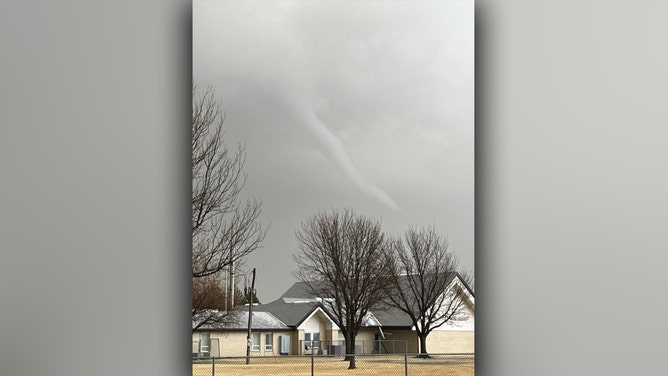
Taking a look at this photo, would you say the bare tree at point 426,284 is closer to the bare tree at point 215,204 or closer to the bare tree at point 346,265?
the bare tree at point 346,265

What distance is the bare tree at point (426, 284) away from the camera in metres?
2.69

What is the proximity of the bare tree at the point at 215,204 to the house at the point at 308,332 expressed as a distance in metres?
0.13

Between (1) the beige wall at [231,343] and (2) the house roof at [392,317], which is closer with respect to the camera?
(1) the beige wall at [231,343]

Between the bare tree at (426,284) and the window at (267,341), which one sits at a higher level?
the bare tree at (426,284)

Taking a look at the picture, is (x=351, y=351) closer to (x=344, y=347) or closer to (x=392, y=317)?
(x=344, y=347)

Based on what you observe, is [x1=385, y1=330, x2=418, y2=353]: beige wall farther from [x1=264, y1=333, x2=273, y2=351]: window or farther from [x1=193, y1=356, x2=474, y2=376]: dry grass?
[x1=264, y1=333, x2=273, y2=351]: window

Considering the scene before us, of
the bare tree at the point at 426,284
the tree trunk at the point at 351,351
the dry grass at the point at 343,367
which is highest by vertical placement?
the bare tree at the point at 426,284

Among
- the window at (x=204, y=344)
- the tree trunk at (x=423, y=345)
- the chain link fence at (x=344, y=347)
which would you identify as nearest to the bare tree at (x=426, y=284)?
the tree trunk at (x=423, y=345)

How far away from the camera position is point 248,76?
2.69 metres

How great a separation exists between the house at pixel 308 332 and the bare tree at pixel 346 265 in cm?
3

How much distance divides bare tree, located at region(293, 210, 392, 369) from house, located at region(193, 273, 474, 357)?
0.10 ft
